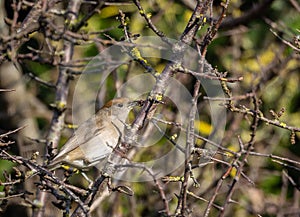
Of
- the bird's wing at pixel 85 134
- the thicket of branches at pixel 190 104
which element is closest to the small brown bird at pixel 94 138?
the bird's wing at pixel 85 134

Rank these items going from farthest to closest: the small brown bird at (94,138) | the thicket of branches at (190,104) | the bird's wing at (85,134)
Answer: the thicket of branches at (190,104) < the bird's wing at (85,134) < the small brown bird at (94,138)

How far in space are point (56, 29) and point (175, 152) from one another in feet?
12.9

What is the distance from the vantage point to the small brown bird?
592 centimetres

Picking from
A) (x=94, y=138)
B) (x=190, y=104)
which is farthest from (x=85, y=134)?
(x=190, y=104)

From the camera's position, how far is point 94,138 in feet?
19.9

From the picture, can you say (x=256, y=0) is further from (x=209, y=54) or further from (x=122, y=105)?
(x=122, y=105)

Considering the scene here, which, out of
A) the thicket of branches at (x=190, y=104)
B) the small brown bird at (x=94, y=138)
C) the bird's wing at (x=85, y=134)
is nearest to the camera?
the small brown bird at (x=94, y=138)

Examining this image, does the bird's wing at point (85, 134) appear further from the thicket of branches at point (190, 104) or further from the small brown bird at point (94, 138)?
the thicket of branches at point (190, 104)

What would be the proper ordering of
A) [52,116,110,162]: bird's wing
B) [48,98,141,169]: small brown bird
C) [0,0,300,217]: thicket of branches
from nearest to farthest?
[48,98,141,169]: small brown bird → [52,116,110,162]: bird's wing → [0,0,300,217]: thicket of branches

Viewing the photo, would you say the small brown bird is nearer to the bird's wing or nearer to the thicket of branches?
the bird's wing

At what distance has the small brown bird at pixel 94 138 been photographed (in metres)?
5.92

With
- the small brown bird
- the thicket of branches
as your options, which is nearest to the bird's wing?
the small brown bird

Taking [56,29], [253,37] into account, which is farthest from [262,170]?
[56,29]

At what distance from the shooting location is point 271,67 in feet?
24.8
